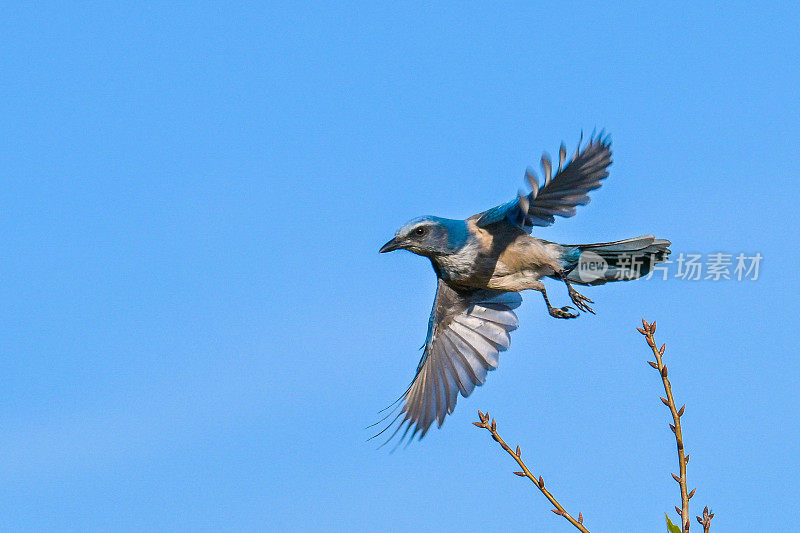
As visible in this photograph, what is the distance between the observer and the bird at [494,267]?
795 cm

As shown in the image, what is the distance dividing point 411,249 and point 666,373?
481cm

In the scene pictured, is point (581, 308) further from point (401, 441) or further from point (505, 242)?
point (401, 441)

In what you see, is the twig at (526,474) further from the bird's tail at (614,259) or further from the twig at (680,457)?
the bird's tail at (614,259)

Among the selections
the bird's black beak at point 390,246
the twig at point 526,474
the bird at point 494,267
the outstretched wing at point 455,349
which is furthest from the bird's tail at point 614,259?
the twig at point 526,474

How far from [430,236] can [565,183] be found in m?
1.53

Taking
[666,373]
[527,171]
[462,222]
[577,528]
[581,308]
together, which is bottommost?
[577,528]

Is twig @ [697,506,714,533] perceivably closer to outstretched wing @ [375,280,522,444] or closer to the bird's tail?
the bird's tail

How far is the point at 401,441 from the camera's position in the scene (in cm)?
989

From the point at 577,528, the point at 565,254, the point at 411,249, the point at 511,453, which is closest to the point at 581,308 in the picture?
the point at 565,254

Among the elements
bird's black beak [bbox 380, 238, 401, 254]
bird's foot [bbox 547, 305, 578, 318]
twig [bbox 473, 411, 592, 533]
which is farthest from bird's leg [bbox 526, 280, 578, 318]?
twig [bbox 473, 411, 592, 533]

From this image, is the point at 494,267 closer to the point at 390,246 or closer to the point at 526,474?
the point at 390,246

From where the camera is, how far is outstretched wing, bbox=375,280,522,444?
9867 millimetres

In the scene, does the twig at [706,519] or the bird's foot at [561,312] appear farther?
the bird's foot at [561,312]

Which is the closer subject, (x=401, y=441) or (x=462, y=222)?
(x=462, y=222)
